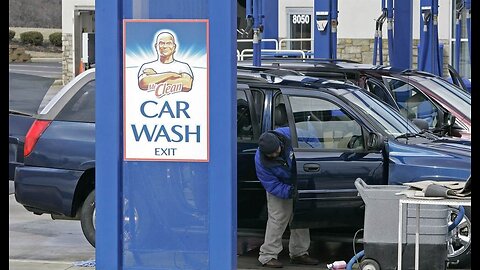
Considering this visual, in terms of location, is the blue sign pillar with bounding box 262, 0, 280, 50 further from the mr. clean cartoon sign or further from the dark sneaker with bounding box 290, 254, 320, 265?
the mr. clean cartoon sign

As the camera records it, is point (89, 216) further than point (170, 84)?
Yes

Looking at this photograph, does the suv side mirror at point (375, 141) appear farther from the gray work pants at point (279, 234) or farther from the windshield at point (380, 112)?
the gray work pants at point (279, 234)

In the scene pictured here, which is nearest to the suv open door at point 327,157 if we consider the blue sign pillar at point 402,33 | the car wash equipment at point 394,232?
the car wash equipment at point 394,232

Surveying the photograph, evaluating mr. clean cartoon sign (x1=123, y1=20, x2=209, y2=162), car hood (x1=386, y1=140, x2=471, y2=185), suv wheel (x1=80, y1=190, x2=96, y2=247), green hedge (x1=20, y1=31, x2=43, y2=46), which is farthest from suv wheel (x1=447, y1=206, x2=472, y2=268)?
green hedge (x1=20, y1=31, x2=43, y2=46)

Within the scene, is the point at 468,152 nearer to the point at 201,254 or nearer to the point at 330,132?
the point at 330,132

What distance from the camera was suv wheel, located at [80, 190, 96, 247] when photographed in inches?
370

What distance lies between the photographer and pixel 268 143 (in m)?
8.48

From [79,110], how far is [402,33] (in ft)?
28.9

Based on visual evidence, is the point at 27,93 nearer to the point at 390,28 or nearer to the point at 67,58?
the point at 390,28

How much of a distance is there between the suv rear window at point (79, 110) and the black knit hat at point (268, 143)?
76.9 inches

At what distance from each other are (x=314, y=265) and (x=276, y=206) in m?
0.78

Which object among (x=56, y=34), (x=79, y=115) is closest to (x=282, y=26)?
(x=79, y=115)

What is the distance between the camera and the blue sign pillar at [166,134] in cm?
642

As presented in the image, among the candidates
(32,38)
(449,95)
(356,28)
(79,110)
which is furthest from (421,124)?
(32,38)
